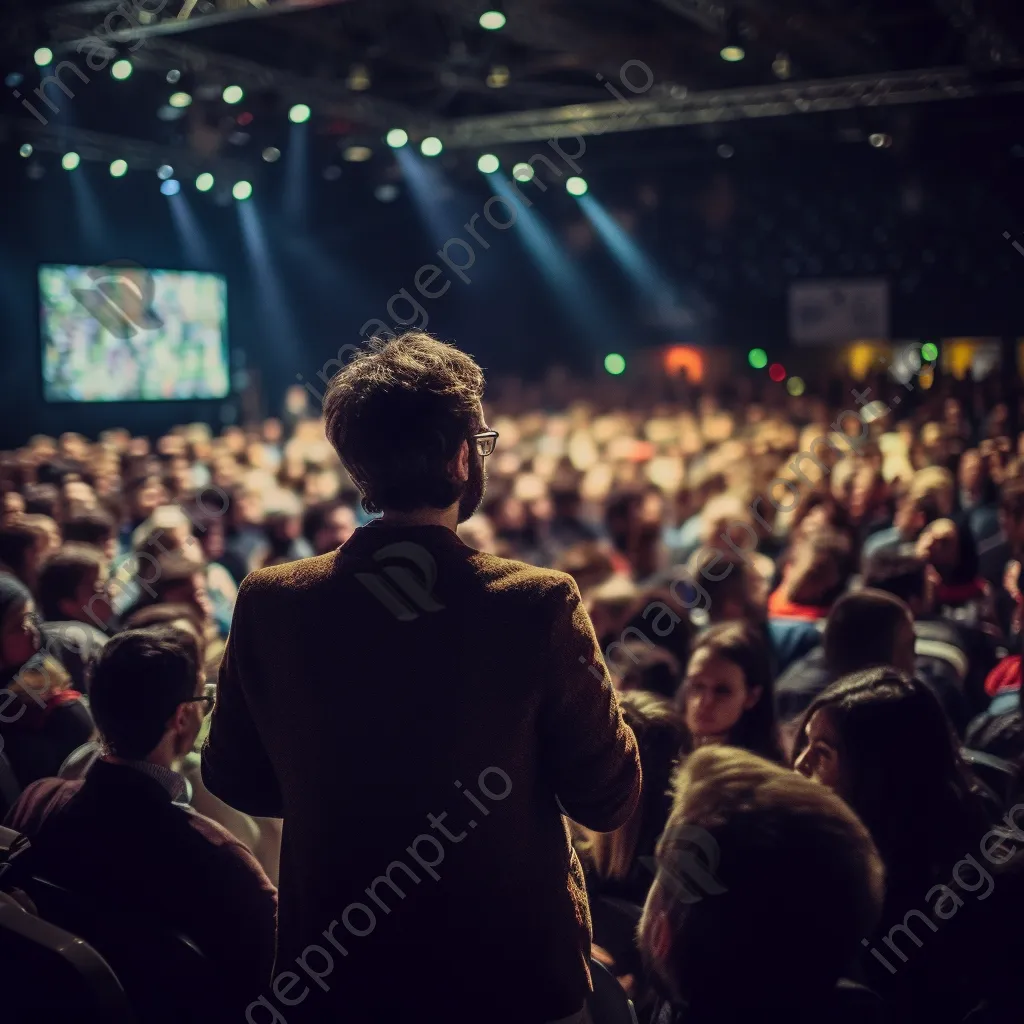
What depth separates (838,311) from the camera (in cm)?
1380

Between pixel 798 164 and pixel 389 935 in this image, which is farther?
pixel 798 164

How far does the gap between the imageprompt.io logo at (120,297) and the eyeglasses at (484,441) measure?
1241 cm

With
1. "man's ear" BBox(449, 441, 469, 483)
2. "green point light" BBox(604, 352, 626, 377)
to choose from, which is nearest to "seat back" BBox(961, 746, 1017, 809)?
"man's ear" BBox(449, 441, 469, 483)

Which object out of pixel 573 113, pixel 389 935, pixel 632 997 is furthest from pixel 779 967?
pixel 573 113

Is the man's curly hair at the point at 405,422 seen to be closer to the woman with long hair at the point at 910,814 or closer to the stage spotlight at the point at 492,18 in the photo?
the woman with long hair at the point at 910,814

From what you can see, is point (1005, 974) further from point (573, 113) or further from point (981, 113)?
point (981, 113)

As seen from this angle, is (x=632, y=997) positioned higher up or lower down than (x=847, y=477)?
lower down

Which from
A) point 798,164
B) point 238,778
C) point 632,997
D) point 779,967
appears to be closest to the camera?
point 779,967

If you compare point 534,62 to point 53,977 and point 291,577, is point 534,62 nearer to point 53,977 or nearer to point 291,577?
point 291,577

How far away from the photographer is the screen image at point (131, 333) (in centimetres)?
1256

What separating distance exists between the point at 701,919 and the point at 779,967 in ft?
0.29

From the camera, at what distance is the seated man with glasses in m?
1.74

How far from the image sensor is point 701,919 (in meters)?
1.16

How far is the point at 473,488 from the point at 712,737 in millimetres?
1405
